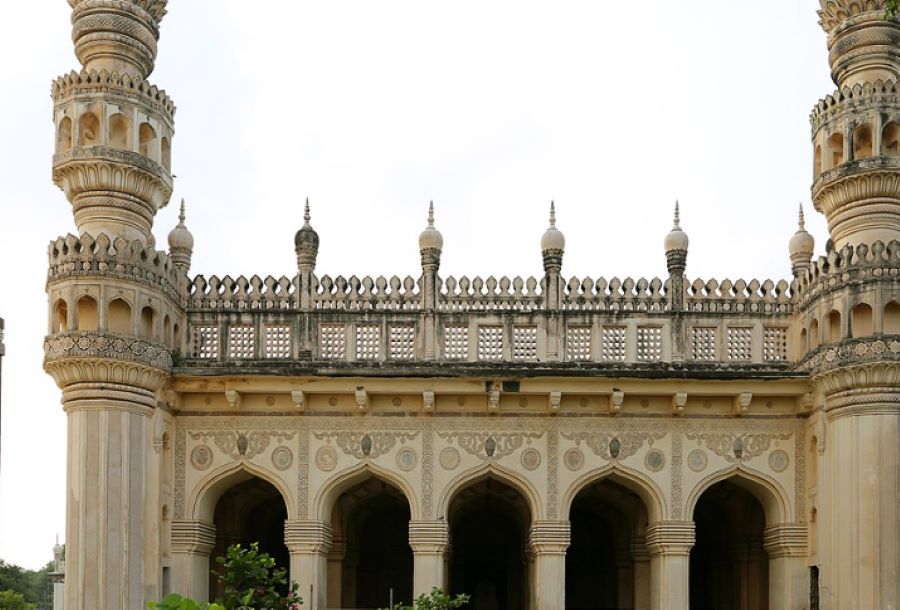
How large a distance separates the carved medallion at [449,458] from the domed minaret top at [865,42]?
818 centimetres

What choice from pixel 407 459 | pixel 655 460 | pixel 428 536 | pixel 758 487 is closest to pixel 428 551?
pixel 428 536

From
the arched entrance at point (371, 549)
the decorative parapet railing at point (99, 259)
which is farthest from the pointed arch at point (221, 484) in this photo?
the decorative parapet railing at point (99, 259)

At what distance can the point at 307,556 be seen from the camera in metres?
18.9

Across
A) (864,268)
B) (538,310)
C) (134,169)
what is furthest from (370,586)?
(864,268)

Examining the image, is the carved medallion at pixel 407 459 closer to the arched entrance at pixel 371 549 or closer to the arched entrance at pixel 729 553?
the arched entrance at pixel 371 549

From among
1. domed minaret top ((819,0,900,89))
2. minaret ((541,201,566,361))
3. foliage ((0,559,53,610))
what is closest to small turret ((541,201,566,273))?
minaret ((541,201,566,361))

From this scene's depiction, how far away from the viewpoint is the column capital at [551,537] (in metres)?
19.0

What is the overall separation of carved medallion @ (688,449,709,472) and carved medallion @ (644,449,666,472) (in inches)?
15.9

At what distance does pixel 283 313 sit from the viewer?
19531 mm

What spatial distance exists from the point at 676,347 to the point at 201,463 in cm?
732

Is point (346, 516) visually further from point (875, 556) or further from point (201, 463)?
point (875, 556)

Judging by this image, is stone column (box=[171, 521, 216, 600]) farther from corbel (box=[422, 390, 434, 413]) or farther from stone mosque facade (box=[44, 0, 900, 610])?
corbel (box=[422, 390, 434, 413])

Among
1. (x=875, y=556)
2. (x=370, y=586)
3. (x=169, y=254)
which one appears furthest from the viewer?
(x=370, y=586)

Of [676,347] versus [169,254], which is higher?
[169,254]
